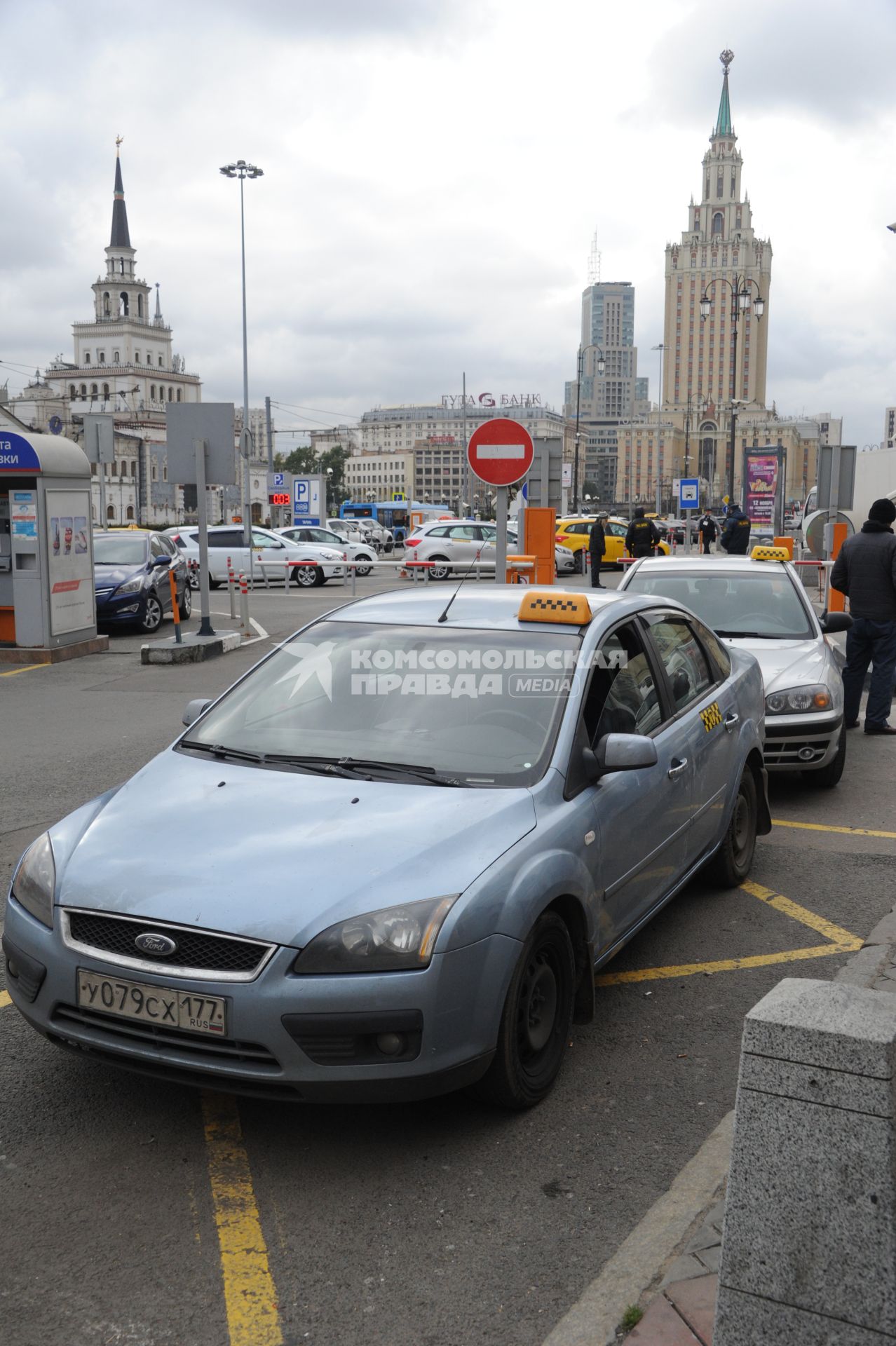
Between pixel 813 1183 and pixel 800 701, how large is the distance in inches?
228

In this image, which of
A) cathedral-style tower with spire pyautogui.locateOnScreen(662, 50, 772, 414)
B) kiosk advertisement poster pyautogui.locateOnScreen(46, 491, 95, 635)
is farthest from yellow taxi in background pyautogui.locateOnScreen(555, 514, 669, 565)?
cathedral-style tower with spire pyautogui.locateOnScreen(662, 50, 772, 414)

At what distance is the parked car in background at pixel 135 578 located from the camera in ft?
58.3

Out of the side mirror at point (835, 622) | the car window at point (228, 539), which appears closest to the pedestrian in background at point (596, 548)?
the car window at point (228, 539)

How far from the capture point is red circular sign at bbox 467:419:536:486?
9633mm

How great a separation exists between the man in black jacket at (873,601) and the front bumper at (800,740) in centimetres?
210

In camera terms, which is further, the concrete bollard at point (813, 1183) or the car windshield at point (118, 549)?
the car windshield at point (118, 549)

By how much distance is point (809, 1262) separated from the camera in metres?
2.22

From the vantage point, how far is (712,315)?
13225cm

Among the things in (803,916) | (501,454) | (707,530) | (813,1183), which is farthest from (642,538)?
(813,1183)

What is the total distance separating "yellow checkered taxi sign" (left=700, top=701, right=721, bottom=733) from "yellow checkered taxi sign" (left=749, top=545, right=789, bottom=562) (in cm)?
441

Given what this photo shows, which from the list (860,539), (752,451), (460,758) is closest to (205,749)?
(460,758)

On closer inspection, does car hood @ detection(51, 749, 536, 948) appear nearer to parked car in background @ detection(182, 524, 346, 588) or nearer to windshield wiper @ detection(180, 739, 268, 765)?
windshield wiper @ detection(180, 739, 268, 765)

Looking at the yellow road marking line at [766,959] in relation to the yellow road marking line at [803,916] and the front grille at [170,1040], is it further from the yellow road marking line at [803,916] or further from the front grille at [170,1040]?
the front grille at [170,1040]

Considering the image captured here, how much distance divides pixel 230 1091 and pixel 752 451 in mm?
35349
